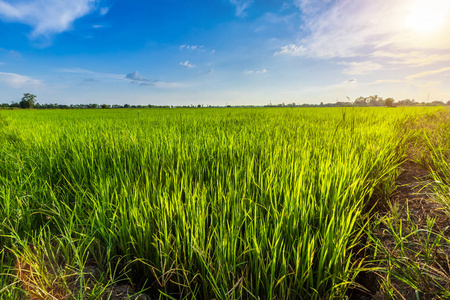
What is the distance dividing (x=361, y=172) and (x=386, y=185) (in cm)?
22

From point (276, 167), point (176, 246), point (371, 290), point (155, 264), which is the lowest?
point (371, 290)

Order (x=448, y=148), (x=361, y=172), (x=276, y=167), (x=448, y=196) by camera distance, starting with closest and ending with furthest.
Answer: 1. (x=448, y=196)
2. (x=276, y=167)
3. (x=361, y=172)
4. (x=448, y=148)

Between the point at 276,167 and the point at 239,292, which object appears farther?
the point at 276,167

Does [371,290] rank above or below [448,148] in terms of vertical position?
below

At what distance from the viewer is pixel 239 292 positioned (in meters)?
0.91

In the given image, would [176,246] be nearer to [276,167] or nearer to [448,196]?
[276,167]

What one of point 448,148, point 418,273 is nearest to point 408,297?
point 418,273

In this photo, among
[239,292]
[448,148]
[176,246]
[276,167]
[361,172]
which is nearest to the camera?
[239,292]

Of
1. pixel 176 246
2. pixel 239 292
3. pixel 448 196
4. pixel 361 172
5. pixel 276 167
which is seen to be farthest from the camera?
pixel 361 172

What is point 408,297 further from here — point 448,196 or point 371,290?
point 448,196

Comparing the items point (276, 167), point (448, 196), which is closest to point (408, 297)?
point (448, 196)

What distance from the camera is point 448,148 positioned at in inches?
96.5

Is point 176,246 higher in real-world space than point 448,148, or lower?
lower

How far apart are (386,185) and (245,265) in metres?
1.61
